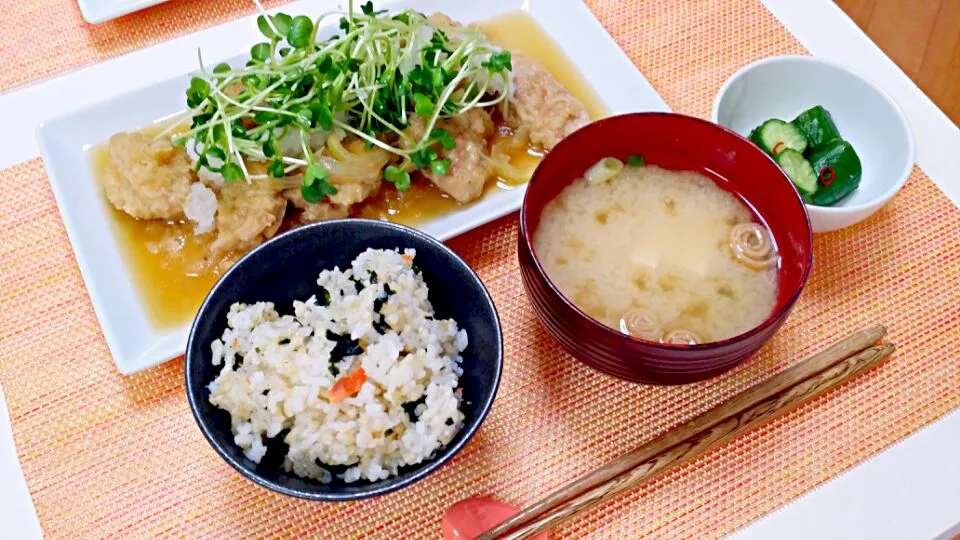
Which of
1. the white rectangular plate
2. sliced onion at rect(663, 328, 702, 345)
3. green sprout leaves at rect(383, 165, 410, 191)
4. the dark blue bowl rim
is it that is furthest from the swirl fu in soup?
green sprout leaves at rect(383, 165, 410, 191)

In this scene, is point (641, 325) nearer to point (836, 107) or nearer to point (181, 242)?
point (836, 107)

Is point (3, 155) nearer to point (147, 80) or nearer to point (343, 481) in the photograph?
point (147, 80)

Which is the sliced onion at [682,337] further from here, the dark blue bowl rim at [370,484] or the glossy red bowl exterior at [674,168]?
the dark blue bowl rim at [370,484]

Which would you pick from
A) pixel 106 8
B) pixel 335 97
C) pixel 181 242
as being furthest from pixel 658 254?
pixel 106 8

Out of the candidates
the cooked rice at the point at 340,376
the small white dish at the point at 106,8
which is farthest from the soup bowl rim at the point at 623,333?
the small white dish at the point at 106,8

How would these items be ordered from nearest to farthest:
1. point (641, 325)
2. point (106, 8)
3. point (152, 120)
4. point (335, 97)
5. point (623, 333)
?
point (623, 333), point (641, 325), point (335, 97), point (152, 120), point (106, 8)

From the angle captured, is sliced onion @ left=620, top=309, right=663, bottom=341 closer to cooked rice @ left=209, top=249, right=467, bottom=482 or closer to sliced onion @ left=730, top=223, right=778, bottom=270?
sliced onion @ left=730, top=223, right=778, bottom=270
